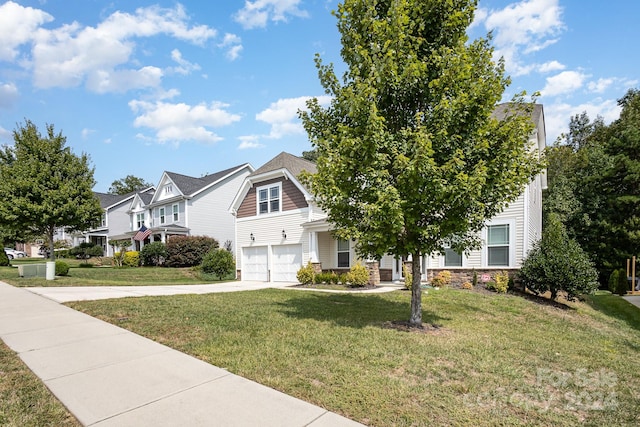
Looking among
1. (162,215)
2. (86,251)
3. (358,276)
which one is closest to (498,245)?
(358,276)

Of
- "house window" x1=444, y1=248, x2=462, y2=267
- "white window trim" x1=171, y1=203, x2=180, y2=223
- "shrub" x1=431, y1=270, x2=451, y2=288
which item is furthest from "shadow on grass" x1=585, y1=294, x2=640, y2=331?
"white window trim" x1=171, y1=203, x2=180, y2=223

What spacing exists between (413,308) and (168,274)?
1783cm

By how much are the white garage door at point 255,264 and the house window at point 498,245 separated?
10987mm

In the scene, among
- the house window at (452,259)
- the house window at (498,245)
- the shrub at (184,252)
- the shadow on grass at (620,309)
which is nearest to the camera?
the shadow on grass at (620,309)

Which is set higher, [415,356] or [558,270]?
[558,270]

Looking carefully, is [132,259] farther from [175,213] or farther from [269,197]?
[269,197]

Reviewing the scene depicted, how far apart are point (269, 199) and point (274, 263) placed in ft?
11.3

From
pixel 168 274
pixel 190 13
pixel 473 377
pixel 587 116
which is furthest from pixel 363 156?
pixel 587 116

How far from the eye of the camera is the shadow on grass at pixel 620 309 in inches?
432

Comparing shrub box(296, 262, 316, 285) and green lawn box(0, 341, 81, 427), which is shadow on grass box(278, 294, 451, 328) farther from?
green lawn box(0, 341, 81, 427)

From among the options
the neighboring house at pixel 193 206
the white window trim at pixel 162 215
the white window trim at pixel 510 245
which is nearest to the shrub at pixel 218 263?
the neighboring house at pixel 193 206

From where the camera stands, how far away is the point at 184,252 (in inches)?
966

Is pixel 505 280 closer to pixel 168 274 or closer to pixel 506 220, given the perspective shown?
pixel 506 220

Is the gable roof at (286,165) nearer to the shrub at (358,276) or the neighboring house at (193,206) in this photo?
the shrub at (358,276)
